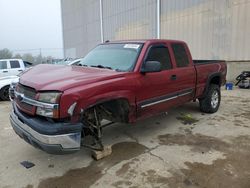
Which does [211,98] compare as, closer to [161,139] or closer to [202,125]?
[202,125]

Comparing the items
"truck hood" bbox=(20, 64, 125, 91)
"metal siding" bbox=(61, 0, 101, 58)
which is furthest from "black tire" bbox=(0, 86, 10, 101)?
"metal siding" bbox=(61, 0, 101, 58)

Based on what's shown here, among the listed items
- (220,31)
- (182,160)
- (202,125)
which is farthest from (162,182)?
(220,31)

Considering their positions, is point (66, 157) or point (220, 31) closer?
point (66, 157)

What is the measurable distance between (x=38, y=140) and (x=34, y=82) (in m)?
0.82

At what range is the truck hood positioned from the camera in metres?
3.03

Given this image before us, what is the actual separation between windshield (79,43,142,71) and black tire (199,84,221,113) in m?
2.82

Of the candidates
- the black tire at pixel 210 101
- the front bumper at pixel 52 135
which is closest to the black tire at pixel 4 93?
the front bumper at pixel 52 135

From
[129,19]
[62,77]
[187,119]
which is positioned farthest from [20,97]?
[129,19]

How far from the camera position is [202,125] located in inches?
210

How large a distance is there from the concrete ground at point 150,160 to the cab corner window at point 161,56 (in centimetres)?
143

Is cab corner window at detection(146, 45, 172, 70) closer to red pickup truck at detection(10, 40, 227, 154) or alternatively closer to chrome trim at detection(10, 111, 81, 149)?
red pickup truck at detection(10, 40, 227, 154)

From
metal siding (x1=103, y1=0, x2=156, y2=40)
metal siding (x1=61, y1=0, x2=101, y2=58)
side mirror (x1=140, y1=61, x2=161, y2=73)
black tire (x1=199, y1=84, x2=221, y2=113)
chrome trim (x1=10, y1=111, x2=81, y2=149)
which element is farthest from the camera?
metal siding (x1=61, y1=0, x2=101, y2=58)

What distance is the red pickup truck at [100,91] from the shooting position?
9.63 ft

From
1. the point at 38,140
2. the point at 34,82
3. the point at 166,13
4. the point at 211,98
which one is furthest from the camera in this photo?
the point at 166,13
